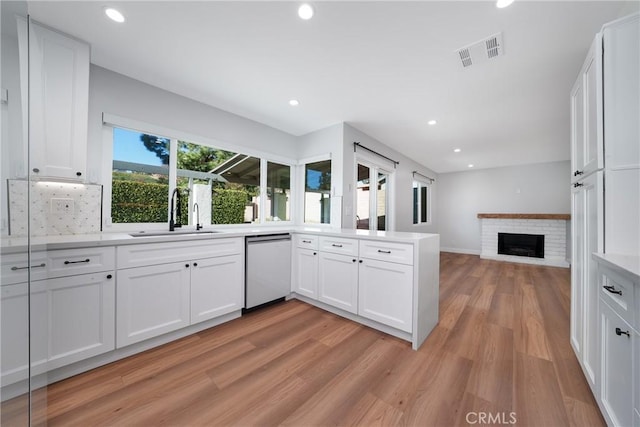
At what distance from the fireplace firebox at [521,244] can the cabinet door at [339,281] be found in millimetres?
5649

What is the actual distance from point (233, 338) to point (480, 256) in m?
6.52

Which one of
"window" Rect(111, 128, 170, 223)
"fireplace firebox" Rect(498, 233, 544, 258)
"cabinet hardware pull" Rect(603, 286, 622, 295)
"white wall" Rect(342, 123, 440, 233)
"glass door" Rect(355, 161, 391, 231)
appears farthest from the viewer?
"fireplace firebox" Rect(498, 233, 544, 258)

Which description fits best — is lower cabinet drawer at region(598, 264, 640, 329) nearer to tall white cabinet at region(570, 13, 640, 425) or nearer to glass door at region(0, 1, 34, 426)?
tall white cabinet at region(570, 13, 640, 425)

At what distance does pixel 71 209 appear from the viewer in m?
1.96

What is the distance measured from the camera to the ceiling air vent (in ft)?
5.84

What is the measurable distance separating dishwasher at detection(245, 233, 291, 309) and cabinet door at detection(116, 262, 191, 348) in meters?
0.61

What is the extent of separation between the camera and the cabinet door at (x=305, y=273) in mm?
2732

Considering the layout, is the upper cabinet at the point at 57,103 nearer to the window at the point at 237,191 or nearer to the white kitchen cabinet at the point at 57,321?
the white kitchen cabinet at the point at 57,321

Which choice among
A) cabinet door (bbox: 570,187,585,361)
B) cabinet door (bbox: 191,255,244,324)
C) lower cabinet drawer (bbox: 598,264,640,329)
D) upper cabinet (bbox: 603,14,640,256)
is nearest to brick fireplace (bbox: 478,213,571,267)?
cabinet door (bbox: 570,187,585,361)

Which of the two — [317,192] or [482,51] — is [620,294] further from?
[317,192]

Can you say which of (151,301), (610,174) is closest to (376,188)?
(610,174)

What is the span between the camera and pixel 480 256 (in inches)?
244

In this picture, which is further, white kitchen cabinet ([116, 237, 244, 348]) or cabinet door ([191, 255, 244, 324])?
cabinet door ([191, 255, 244, 324])

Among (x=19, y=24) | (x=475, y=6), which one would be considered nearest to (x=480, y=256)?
(x=475, y=6)
